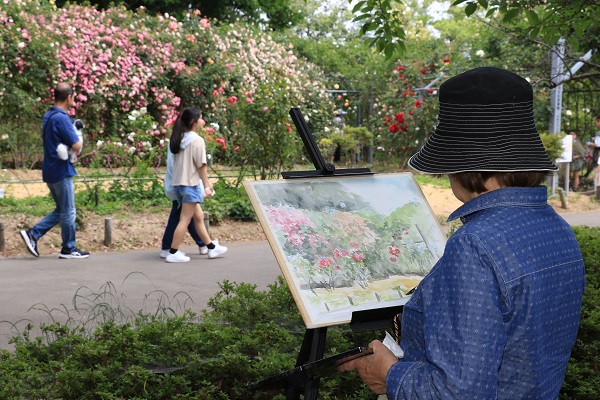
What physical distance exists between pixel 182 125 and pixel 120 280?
6.52 feet

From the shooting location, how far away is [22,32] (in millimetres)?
17125

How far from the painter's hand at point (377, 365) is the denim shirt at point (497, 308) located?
63mm

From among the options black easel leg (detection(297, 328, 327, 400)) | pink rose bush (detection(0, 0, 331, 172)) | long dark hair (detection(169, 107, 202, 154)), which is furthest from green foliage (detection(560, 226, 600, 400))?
pink rose bush (detection(0, 0, 331, 172))

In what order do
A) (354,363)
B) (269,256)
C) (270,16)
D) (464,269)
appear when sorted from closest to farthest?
(464,269) < (354,363) < (269,256) < (270,16)

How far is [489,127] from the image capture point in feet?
6.98

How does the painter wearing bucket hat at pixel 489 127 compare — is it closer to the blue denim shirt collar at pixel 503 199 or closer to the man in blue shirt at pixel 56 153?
the blue denim shirt collar at pixel 503 199

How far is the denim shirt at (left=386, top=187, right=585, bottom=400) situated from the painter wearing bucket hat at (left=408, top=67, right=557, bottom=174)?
9 centimetres

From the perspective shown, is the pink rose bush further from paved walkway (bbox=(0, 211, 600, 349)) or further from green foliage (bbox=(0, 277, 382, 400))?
green foliage (bbox=(0, 277, 382, 400))

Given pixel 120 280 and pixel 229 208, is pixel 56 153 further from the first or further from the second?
pixel 229 208

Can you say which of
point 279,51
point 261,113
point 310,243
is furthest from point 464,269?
point 279,51

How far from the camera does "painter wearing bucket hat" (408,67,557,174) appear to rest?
82.5 inches

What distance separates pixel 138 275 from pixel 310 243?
6077mm

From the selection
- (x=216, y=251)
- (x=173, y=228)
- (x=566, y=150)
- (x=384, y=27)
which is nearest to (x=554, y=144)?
(x=566, y=150)

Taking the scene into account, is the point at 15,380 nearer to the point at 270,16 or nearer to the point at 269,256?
the point at 269,256
